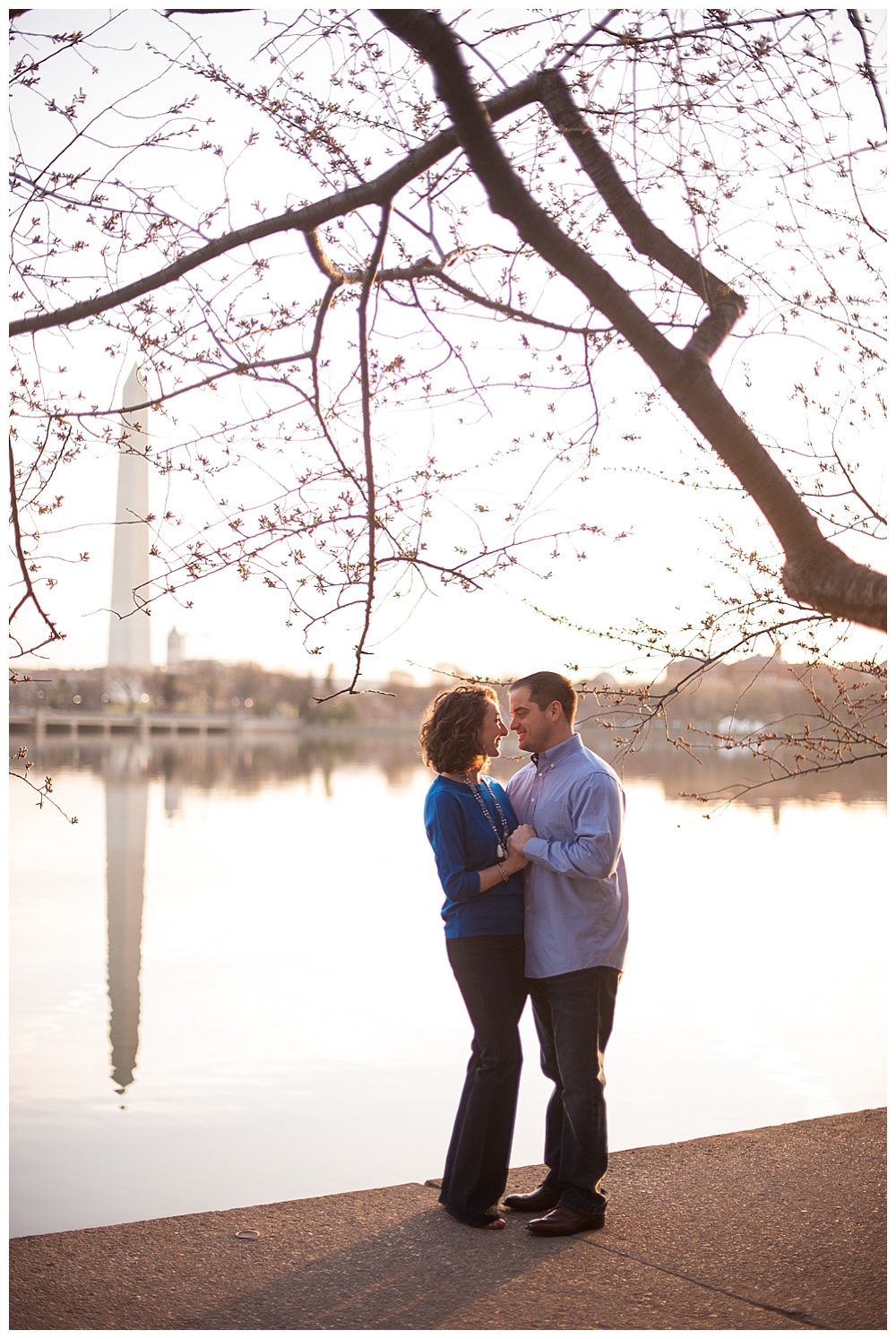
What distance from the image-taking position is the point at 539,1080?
25.3ft

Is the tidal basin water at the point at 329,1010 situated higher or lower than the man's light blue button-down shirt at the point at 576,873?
lower

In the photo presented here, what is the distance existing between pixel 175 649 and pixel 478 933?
253 ft

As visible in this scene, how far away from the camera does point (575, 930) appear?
3316 mm

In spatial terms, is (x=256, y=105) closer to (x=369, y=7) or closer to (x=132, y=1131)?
(x=369, y=7)

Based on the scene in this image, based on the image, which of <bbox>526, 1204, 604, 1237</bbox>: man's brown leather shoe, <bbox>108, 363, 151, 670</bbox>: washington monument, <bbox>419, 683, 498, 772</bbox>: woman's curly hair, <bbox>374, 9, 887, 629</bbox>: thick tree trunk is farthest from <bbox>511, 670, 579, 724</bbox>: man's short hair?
<bbox>108, 363, 151, 670</bbox>: washington monument

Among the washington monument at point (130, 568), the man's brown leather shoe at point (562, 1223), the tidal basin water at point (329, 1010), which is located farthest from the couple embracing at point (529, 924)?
the washington monument at point (130, 568)

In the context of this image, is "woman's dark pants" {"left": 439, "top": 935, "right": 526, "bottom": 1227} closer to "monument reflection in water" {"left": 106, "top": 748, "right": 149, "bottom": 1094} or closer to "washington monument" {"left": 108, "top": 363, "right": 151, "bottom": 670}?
"monument reflection in water" {"left": 106, "top": 748, "right": 149, "bottom": 1094}

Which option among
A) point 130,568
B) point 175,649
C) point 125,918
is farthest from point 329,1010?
point 175,649

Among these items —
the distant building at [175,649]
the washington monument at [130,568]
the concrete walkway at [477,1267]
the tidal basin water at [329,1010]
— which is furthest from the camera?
the distant building at [175,649]

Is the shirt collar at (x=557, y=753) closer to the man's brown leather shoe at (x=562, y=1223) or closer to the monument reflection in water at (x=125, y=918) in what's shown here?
the man's brown leather shoe at (x=562, y=1223)

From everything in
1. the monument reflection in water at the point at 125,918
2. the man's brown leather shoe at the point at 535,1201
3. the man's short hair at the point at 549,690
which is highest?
the man's short hair at the point at 549,690

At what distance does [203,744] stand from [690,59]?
227ft

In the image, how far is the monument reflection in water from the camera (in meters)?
9.05

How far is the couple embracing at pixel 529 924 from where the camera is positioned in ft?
10.8
